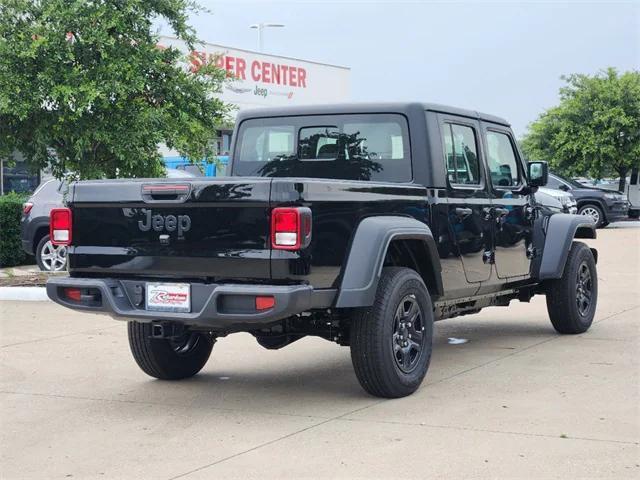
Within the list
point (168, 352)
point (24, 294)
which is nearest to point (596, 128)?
point (24, 294)

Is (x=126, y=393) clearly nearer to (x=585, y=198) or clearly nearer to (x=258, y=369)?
(x=258, y=369)

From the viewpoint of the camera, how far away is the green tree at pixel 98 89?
464 inches

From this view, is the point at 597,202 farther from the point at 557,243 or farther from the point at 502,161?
the point at 502,161

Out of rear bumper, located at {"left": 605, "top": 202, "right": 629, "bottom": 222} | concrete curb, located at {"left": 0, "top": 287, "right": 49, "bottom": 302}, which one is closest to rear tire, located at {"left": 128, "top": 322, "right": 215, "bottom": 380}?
concrete curb, located at {"left": 0, "top": 287, "right": 49, "bottom": 302}

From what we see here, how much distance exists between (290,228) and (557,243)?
375 cm

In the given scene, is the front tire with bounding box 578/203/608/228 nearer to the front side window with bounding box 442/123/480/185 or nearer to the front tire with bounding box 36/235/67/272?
the front tire with bounding box 36/235/67/272

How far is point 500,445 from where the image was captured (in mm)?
5207

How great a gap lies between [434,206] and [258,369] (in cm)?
186

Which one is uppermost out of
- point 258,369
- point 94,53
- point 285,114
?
point 94,53

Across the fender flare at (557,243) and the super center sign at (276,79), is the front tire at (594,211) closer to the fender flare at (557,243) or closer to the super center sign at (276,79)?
Answer: the super center sign at (276,79)

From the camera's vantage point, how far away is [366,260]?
19.7ft

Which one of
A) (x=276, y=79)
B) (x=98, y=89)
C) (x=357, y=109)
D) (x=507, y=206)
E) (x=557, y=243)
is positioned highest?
(x=276, y=79)

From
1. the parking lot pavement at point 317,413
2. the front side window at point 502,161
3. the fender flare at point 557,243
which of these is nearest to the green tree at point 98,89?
the parking lot pavement at point 317,413

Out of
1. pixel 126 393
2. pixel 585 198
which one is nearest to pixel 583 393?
pixel 126 393
